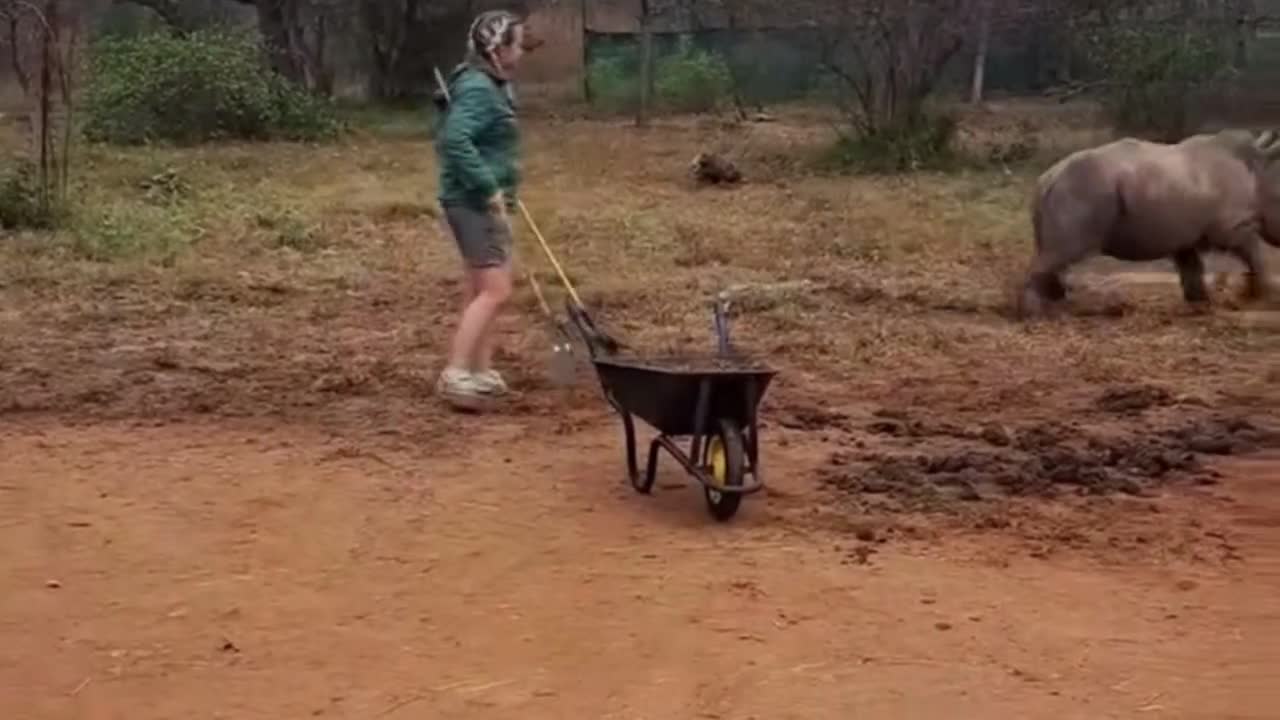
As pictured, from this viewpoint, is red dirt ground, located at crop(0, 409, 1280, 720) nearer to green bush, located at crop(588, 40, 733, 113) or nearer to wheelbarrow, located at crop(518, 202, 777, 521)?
wheelbarrow, located at crop(518, 202, 777, 521)

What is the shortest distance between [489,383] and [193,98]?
1445cm

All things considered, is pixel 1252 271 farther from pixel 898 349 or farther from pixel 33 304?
pixel 33 304

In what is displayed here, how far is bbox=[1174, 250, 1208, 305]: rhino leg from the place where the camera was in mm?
11203

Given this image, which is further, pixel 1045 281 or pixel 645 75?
pixel 645 75

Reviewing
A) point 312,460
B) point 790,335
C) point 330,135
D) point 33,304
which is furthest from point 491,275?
point 330,135

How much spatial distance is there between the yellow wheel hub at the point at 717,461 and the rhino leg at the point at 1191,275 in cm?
534

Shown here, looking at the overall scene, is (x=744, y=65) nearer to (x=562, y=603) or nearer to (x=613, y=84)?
(x=613, y=84)

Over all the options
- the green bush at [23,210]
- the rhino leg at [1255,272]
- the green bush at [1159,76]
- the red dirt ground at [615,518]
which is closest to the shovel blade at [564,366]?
the red dirt ground at [615,518]

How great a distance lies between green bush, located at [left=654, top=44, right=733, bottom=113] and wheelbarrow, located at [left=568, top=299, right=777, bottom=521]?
759 inches

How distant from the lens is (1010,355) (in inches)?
377

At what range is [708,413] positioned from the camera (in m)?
6.48

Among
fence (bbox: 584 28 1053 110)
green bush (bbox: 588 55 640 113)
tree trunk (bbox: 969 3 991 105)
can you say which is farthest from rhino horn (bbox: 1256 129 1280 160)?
green bush (bbox: 588 55 640 113)

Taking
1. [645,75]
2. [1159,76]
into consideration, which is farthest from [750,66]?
[1159,76]

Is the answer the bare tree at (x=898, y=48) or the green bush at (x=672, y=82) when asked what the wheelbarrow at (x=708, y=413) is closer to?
the bare tree at (x=898, y=48)
